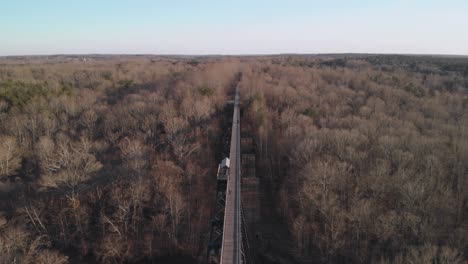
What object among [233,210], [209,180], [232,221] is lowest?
[209,180]

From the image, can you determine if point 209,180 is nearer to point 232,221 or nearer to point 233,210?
point 233,210

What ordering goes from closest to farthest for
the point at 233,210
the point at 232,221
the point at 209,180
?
the point at 232,221
the point at 233,210
the point at 209,180

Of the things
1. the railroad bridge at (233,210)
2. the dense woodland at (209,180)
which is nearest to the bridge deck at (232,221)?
the railroad bridge at (233,210)

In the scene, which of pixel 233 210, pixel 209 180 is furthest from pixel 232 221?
pixel 209 180

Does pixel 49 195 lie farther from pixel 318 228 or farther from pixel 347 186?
pixel 347 186

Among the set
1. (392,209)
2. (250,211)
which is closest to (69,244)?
(250,211)

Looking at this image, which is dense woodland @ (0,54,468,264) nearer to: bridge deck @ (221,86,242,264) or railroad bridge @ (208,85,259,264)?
railroad bridge @ (208,85,259,264)

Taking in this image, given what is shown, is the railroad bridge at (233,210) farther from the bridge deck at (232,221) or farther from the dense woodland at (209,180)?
the dense woodland at (209,180)

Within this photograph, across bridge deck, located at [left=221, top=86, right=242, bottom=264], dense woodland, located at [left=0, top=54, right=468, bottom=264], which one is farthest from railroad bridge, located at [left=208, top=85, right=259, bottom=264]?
dense woodland, located at [left=0, top=54, right=468, bottom=264]

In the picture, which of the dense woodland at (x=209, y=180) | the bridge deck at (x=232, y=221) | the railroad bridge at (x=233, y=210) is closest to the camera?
the bridge deck at (x=232, y=221)
